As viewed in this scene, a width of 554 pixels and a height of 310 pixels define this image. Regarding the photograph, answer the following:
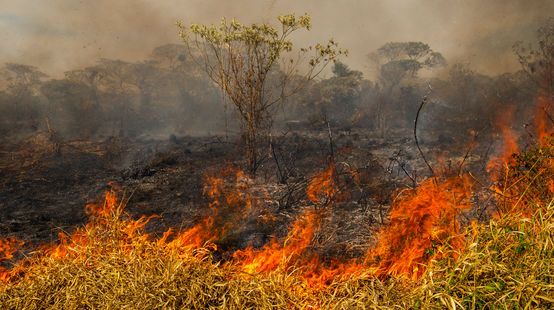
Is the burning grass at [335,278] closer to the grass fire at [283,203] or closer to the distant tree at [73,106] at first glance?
the grass fire at [283,203]

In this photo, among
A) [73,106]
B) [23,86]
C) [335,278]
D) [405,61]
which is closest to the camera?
[335,278]

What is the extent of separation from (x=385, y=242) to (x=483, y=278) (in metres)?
2.49

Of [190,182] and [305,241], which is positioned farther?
[190,182]

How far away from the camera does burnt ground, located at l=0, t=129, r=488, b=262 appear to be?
5.73 meters

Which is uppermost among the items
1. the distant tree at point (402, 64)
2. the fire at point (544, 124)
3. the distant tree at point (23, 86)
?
the distant tree at point (402, 64)

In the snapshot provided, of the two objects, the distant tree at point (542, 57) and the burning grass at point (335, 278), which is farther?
the distant tree at point (542, 57)

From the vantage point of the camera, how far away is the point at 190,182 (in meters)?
8.84

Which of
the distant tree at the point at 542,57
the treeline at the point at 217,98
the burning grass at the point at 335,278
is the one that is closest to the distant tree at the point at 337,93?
the treeline at the point at 217,98

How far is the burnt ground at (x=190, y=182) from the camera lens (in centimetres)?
573

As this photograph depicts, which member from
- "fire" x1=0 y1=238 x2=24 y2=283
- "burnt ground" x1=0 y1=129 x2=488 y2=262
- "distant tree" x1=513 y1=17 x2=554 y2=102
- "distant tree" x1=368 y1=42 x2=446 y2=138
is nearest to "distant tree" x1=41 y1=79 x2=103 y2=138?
"burnt ground" x1=0 y1=129 x2=488 y2=262

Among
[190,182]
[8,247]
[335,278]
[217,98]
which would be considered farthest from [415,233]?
[217,98]

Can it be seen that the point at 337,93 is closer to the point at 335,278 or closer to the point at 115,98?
the point at 115,98

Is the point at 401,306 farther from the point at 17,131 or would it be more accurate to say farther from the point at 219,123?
the point at 219,123

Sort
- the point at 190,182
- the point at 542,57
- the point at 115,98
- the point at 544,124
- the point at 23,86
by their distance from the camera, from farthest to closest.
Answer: the point at 115,98
the point at 23,86
the point at 542,57
the point at 190,182
the point at 544,124
